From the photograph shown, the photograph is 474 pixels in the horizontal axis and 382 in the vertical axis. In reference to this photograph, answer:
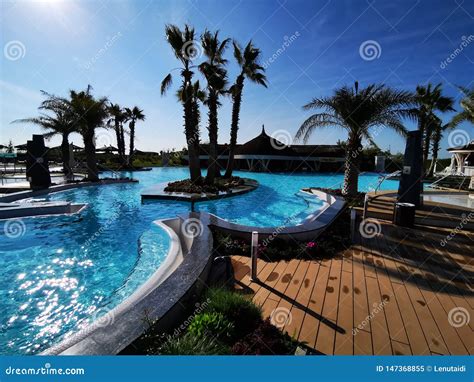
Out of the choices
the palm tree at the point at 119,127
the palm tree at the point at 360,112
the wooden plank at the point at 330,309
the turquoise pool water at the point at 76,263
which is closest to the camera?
the wooden plank at the point at 330,309

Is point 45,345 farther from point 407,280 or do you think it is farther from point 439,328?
point 407,280

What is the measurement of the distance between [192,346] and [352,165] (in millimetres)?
11756

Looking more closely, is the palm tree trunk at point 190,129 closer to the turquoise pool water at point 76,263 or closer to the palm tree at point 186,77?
the palm tree at point 186,77

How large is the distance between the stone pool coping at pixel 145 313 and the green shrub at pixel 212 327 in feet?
1.30

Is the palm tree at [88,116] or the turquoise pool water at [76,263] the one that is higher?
the palm tree at [88,116]

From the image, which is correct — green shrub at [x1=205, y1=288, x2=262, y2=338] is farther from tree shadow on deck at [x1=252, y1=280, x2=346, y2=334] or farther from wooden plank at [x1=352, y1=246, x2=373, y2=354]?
wooden plank at [x1=352, y1=246, x2=373, y2=354]

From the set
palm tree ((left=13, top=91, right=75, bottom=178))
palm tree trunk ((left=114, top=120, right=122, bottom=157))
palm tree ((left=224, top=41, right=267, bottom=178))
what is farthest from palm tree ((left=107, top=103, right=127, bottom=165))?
palm tree ((left=224, top=41, right=267, bottom=178))

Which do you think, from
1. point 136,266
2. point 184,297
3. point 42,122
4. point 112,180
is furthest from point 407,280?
point 42,122

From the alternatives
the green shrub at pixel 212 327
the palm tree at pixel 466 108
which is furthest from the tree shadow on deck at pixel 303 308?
the palm tree at pixel 466 108

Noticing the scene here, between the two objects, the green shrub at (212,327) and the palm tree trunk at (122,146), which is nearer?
the green shrub at (212,327)

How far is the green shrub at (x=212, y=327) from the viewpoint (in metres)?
2.71

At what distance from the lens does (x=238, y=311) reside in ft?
10.1

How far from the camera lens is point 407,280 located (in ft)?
14.1

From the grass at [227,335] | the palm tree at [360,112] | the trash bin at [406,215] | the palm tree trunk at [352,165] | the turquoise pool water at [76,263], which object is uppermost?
the palm tree at [360,112]
